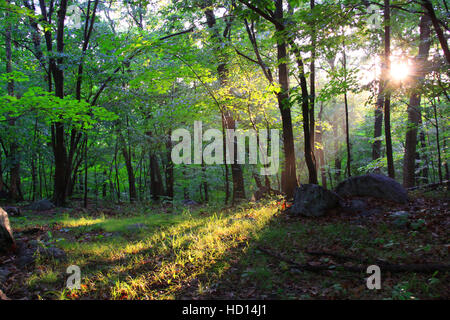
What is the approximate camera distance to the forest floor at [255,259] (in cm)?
349

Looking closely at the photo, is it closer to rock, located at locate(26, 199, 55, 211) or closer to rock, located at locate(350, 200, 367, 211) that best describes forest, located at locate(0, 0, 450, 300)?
rock, located at locate(350, 200, 367, 211)

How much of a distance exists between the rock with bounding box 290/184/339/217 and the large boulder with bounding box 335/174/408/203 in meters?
1.13

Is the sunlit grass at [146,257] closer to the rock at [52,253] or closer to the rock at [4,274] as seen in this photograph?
the rock at [52,253]

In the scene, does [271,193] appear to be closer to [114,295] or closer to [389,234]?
[389,234]

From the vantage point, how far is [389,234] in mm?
4957

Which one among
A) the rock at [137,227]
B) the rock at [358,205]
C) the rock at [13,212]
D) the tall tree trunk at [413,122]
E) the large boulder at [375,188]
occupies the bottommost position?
the rock at [137,227]

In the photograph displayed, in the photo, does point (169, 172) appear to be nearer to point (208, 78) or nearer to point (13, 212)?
point (208, 78)

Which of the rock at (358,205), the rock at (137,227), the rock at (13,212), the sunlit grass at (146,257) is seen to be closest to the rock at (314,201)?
the rock at (358,205)

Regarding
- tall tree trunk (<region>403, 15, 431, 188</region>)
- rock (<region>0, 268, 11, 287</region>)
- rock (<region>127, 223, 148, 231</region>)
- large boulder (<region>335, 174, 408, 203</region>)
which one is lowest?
rock (<region>127, 223, 148, 231</region>)

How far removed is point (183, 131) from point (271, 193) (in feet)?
23.5

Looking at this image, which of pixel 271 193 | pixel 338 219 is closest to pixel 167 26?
pixel 271 193

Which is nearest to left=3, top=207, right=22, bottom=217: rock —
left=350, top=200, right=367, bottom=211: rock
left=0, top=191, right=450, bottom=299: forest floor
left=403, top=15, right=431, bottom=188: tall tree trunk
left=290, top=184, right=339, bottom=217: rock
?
left=0, top=191, right=450, bottom=299: forest floor

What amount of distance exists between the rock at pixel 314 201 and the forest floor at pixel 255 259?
22cm

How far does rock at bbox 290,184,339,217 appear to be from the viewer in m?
6.75
